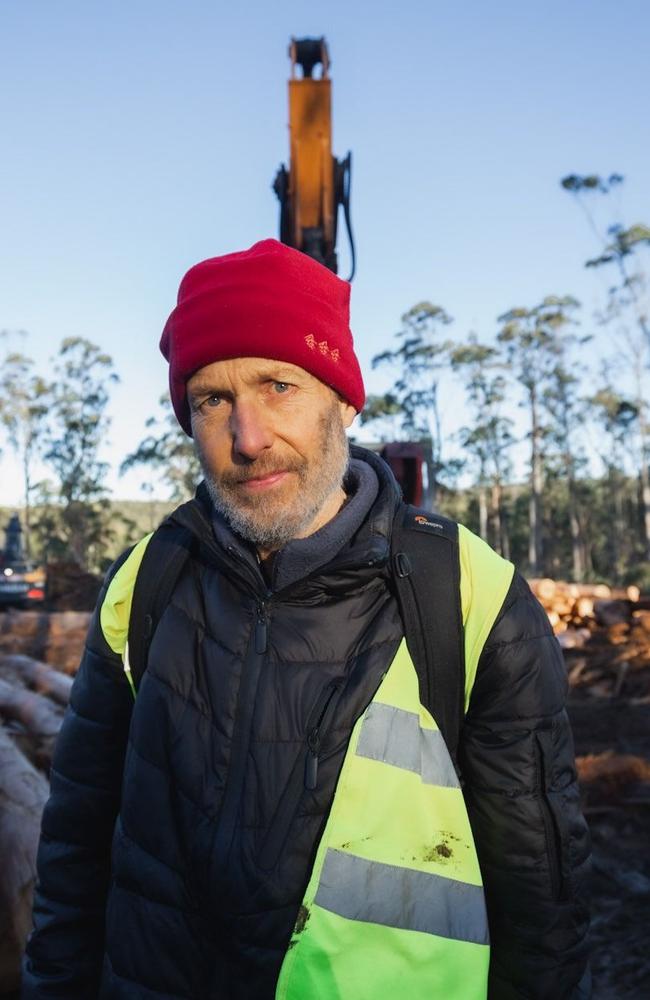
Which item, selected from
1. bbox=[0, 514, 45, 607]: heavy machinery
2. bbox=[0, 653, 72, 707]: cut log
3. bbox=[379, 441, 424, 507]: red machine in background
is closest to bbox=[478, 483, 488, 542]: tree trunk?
bbox=[0, 514, 45, 607]: heavy machinery

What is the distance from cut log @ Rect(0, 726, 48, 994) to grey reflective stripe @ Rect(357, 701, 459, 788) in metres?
1.78

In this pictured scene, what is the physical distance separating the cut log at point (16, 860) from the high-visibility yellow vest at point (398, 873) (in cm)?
164

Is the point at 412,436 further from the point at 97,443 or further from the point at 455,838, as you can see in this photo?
the point at 455,838

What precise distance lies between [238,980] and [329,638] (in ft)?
1.84

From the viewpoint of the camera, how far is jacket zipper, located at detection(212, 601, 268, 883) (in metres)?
1.29

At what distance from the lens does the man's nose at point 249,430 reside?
1.46m

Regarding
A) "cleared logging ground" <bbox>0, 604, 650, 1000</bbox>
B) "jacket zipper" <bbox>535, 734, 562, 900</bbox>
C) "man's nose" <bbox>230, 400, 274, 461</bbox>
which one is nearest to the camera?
"jacket zipper" <bbox>535, 734, 562, 900</bbox>

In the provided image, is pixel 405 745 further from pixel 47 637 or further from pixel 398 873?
pixel 47 637

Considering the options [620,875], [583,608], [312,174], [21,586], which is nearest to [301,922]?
[620,875]

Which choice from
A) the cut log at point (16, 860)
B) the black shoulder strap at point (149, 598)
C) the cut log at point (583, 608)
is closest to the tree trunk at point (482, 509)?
the cut log at point (583, 608)

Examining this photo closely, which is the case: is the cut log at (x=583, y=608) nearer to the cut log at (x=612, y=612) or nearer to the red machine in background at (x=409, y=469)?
the cut log at (x=612, y=612)

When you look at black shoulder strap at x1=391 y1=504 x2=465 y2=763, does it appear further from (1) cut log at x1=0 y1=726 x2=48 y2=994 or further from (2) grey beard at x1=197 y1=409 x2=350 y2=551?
(1) cut log at x1=0 y1=726 x2=48 y2=994

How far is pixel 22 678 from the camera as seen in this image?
5.69 m

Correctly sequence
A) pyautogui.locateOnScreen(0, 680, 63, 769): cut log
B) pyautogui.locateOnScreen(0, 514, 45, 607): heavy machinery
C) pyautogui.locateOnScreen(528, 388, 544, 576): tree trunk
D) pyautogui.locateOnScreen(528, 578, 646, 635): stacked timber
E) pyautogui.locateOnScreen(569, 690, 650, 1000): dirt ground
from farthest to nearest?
pyautogui.locateOnScreen(528, 388, 544, 576): tree trunk < pyautogui.locateOnScreen(0, 514, 45, 607): heavy machinery < pyautogui.locateOnScreen(528, 578, 646, 635): stacked timber < pyautogui.locateOnScreen(0, 680, 63, 769): cut log < pyautogui.locateOnScreen(569, 690, 650, 1000): dirt ground
